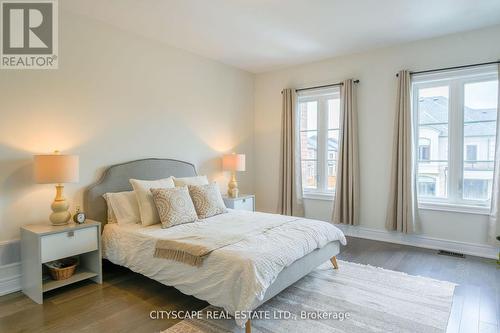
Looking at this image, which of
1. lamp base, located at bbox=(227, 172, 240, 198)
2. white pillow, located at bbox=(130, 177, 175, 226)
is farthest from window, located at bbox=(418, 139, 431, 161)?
white pillow, located at bbox=(130, 177, 175, 226)

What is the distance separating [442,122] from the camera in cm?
409

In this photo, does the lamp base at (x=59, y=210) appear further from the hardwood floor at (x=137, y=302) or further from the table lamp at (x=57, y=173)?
the hardwood floor at (x=137, y=302)

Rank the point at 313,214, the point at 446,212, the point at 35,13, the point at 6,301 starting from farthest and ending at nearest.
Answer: the point at 313,214
the point at 446,212
the point at 35,13
the point at 6,301

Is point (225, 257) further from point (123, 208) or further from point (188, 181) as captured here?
point (188, 181)

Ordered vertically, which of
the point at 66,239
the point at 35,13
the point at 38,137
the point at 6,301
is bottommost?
the point at 6,301

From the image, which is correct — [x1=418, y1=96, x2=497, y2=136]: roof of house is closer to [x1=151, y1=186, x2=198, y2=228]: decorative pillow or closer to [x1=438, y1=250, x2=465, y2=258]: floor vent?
[x1=438, y1=250, x2=465, y2=258]: floor vent

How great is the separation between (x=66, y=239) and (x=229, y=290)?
64.4 inches

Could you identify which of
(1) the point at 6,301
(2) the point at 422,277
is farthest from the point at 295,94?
(1) the point at 6,301

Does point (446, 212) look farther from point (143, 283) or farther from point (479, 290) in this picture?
point (143, 283)

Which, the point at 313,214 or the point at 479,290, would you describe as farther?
the point at 313,214

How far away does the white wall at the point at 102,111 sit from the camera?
116 inches

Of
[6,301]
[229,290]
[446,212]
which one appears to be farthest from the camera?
[446,212]

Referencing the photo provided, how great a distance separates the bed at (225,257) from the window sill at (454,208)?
1578mm

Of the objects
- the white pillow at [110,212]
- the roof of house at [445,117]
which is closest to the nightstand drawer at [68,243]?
the white pillow at [110,212]
